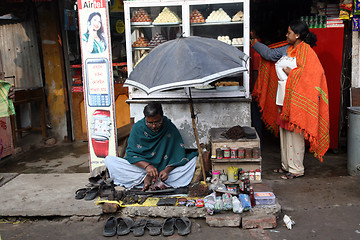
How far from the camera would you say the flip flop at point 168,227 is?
393 centimetres

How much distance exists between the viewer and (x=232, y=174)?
4691 mm

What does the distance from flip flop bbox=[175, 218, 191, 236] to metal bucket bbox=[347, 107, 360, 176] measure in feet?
8.24

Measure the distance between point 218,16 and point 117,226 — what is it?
319 centimetres

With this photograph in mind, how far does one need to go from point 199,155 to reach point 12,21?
4682mm

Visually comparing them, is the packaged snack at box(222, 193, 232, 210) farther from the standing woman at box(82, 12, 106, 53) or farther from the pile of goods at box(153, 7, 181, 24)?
the pile of goods at box(153, 7, 181, 24)

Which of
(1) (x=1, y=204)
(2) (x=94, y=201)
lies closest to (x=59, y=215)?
(2) (x=94, y=201)

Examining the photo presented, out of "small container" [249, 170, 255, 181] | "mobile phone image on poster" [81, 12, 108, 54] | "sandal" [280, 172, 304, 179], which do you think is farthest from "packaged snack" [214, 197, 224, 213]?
"mobile phone image on poster" [81, 12, 108, 54]

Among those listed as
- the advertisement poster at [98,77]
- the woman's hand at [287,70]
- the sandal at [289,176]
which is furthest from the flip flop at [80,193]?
the woman's hand at [287,70]

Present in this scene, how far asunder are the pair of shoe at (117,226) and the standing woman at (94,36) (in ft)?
7.37

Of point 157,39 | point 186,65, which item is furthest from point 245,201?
point 157,39

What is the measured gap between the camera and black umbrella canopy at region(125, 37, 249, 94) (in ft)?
12.9

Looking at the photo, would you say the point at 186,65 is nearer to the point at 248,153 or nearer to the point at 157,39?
the point at 248,153

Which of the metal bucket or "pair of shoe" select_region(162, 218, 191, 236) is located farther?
the metal bucket

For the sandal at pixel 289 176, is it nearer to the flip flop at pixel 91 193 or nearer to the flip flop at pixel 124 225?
the flip flop at pixel 124 225
